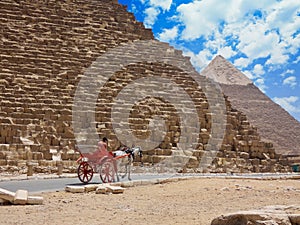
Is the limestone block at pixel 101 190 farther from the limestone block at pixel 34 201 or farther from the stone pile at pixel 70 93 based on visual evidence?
the stone pile at pixel 70 93

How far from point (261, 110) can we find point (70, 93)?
78.7 m

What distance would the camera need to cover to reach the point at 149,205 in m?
9.09

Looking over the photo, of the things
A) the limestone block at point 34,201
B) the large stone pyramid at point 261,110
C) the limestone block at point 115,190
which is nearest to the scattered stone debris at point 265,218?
the limestone block at point 34,201

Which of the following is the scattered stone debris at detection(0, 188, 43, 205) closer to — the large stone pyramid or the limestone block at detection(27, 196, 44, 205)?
the limestone block at detection(27, 196, 44, 205)

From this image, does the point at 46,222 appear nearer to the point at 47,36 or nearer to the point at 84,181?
the point at 84,181

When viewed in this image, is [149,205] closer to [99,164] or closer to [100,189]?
[100,189]

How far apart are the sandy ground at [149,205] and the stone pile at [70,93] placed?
7730 mm

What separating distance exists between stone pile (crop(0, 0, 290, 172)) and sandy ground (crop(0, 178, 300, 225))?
7.73 meters

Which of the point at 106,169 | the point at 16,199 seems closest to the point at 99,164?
the point at 106,169

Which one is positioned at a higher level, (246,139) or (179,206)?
(246,139)

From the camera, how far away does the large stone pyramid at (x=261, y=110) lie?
90062 millimetres

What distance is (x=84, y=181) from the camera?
528 inches

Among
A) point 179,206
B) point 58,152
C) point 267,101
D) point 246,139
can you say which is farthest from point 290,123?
point 179,206

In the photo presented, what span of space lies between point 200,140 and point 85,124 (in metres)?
4.96
